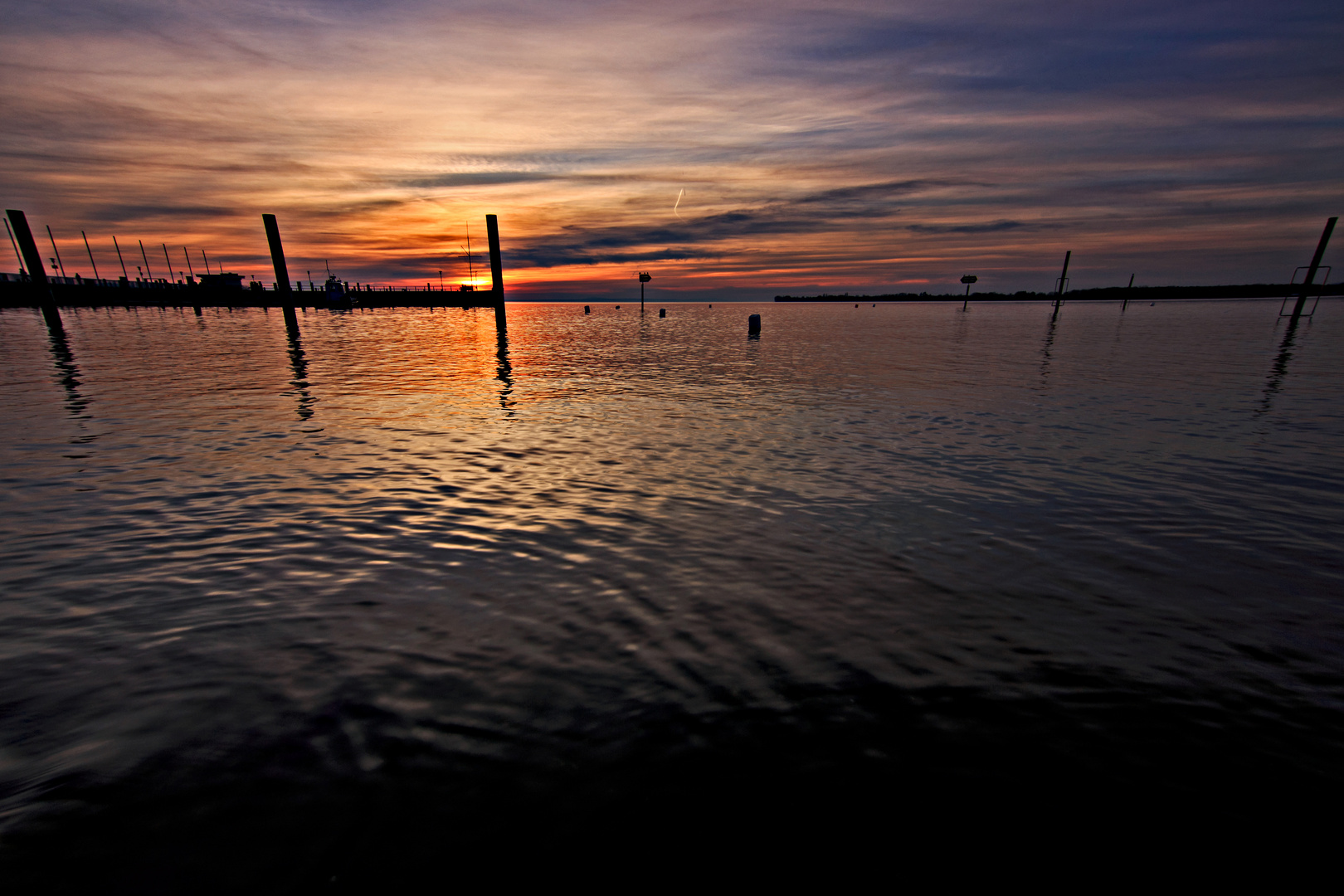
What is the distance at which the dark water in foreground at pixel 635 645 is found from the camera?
289 cm

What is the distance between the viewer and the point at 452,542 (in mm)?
6316

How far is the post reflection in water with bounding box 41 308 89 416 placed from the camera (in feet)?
45.4

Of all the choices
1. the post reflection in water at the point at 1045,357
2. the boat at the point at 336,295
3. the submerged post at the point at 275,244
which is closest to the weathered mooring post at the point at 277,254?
the submerged post at the point at 275,244

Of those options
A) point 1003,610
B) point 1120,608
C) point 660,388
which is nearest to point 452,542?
point 1003,610

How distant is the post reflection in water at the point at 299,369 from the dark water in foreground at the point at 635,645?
255 centimetres

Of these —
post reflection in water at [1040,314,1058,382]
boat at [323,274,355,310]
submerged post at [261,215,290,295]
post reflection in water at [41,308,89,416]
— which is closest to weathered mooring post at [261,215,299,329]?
submerged post at [261,215,290,295]

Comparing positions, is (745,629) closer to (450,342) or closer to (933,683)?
(933,683)

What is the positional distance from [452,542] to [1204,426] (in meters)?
15.6

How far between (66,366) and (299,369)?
8268mm

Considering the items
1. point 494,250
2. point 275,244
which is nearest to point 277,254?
point 275,244

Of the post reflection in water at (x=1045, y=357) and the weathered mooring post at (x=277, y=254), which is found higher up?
the weathered mooring post at (x=277, y=254)

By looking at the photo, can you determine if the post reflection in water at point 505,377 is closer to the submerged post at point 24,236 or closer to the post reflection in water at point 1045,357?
the post reflection in water at point 1045,357

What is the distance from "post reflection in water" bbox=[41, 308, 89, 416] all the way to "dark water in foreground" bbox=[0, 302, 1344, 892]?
3200mm

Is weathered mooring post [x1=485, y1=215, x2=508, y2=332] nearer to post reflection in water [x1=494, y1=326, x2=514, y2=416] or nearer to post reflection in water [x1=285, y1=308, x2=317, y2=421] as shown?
post reflection in water [x1=494, y1=326, x2=514, y2=416]
